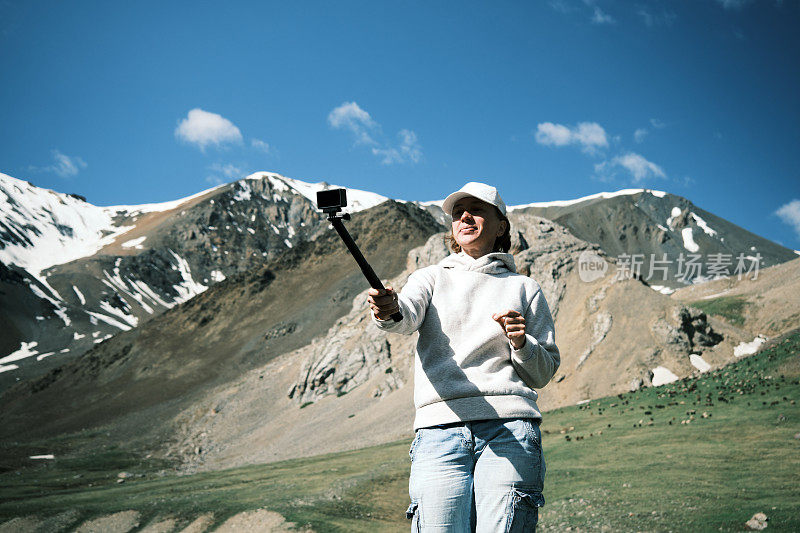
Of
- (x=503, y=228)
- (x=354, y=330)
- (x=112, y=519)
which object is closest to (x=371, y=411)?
(x=354, y=330)

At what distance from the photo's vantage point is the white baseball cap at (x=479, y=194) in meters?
4.25

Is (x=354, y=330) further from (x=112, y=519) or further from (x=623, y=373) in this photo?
(x=112, y=519)

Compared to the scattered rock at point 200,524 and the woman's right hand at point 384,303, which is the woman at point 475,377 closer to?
the woman's right hand at point 384,303

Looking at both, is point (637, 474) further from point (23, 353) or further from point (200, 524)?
point (23, 353)

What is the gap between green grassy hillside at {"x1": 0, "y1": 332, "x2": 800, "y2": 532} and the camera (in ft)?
35.1

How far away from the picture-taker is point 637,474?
45.0ft

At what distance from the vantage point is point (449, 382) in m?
3.81

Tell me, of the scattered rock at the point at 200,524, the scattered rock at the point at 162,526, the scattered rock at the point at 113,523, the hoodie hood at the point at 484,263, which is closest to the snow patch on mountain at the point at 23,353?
the scattered rock at the point at 113,523

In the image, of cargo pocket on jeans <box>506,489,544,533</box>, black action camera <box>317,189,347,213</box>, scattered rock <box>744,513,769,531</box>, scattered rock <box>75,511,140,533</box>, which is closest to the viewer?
black action camera <box>317,189,347,213</box>

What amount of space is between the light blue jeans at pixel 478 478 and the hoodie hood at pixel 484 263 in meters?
1.11

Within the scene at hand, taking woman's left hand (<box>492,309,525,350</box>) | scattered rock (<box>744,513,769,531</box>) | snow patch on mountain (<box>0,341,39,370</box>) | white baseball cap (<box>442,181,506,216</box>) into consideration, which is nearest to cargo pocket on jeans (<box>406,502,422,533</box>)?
woman's left hand (<box>492,309,525,350</box>)

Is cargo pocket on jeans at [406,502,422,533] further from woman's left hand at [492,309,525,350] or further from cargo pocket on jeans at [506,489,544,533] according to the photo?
woman's left hand at [492,309,525,350]

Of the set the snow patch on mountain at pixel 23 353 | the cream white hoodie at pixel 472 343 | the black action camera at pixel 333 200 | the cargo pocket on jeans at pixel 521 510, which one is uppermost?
the snow patch on mountain at pixel 23 353

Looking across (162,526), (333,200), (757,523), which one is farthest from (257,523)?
(333,200)
